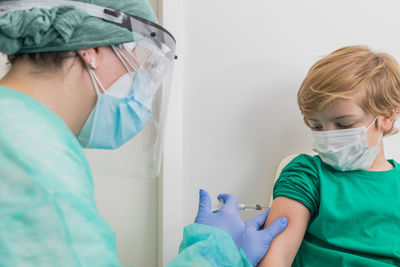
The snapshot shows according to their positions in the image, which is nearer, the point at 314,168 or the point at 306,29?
the point at 314,168

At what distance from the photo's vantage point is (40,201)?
526 millimetres

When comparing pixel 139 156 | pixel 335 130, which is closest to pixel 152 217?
pixel 139 156

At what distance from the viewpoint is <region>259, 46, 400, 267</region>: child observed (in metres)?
1.06

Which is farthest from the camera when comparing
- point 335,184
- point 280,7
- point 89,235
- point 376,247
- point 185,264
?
point 280,7

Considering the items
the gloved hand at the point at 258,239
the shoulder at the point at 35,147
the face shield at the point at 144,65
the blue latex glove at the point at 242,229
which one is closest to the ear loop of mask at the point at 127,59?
the face shield at the point at 144,65

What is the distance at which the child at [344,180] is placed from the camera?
106 centimetres

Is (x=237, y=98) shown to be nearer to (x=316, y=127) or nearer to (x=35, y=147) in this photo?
(x=316, y=127)

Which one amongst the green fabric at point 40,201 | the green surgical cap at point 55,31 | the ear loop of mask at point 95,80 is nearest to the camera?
the green fabric at point 40,201

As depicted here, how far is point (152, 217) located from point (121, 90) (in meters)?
0.86

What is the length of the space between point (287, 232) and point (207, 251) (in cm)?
36

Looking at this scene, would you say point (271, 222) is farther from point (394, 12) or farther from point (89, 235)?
point (394, 12)

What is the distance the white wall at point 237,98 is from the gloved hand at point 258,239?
44cm

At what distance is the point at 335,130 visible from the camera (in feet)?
3.63

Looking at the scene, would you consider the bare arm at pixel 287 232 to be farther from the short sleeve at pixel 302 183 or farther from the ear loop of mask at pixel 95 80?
Answer: the ear loop of mask at pixel 95 80
